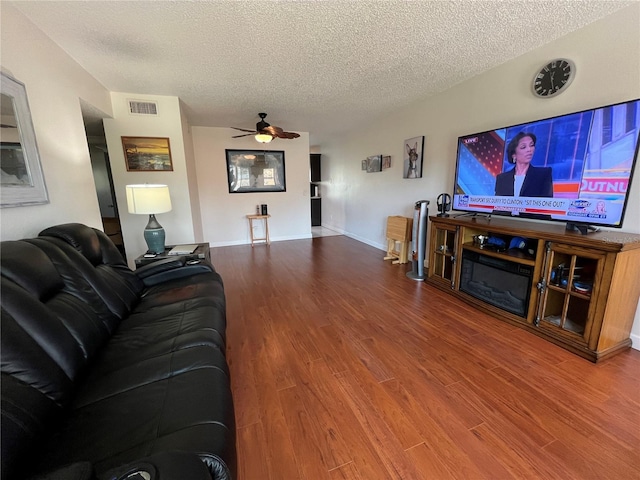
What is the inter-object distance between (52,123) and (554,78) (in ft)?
12.9

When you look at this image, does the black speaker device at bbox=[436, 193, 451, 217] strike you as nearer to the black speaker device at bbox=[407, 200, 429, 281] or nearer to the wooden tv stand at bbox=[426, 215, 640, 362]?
the black speaker device at bbox=[407, 200, 429, 281]

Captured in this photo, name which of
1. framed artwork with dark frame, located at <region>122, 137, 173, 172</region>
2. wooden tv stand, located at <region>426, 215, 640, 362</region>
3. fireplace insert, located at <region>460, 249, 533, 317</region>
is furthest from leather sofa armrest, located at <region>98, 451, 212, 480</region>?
framed artwork with dark frame, located at <region>122, 137, 173, 172</region>

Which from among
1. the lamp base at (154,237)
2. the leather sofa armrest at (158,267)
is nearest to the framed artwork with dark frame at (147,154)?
the lamp base at (154,237)

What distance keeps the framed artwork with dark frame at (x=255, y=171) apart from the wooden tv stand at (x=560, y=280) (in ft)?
12.1

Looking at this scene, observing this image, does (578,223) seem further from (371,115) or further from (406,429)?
(371,115)

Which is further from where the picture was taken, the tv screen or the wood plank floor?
the tv screen

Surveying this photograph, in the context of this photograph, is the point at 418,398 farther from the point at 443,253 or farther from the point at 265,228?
the point at 265,228

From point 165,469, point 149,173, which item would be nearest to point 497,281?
point 165,469

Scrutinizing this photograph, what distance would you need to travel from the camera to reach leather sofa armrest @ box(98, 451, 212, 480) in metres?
0.60

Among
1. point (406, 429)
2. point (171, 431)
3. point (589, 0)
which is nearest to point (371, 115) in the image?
point (589, 0)

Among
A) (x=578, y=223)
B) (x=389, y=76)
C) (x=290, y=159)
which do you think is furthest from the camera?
(x=290, y=159)

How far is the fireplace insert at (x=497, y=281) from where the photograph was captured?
7.15ft

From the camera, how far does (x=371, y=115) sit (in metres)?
4.37

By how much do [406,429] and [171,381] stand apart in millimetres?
1111
